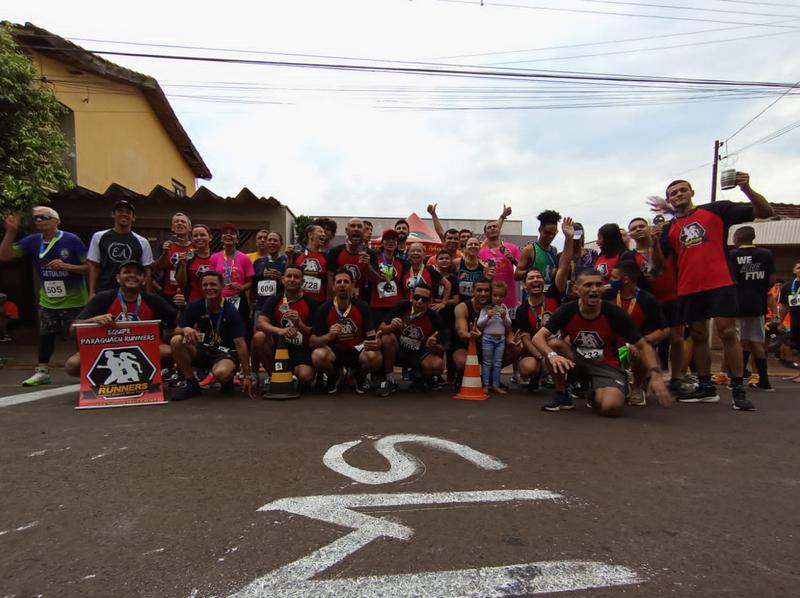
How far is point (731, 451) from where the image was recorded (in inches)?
131

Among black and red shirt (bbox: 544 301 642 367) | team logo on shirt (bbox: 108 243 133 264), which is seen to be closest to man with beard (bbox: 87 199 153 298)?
team logo on shirt (bbox: 108 243 133 264)

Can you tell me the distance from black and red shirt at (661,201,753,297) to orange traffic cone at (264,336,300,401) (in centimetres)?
407

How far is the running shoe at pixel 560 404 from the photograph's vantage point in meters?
4.47

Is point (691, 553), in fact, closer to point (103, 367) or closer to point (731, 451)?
point (731, 451)

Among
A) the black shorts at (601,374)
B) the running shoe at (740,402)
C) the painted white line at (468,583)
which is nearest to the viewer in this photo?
the painted white line at (468,583)

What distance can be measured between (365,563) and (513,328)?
4.35 meters

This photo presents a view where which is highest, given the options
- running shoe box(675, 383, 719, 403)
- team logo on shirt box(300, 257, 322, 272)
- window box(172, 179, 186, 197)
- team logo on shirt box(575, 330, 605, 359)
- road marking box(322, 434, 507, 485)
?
window box(172, 179, 186, 197)

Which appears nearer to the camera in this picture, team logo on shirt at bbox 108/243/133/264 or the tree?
team logo on shirt at bbox 108/243/133/264

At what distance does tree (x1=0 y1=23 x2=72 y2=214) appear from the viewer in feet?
21.5

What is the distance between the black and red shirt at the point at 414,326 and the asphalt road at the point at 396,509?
1640mm

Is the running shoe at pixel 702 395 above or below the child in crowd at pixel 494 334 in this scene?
below

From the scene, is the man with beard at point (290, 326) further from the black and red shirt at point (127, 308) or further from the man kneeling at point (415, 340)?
the black and red shirt at point (127, 308)

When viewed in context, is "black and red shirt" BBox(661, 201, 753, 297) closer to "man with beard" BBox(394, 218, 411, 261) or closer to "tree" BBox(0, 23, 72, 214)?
"man with beard" BBox(394, 218, 411, 261)

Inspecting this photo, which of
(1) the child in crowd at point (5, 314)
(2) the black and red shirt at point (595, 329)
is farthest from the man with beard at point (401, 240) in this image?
(1) the child in crowd at point (5, 314)
